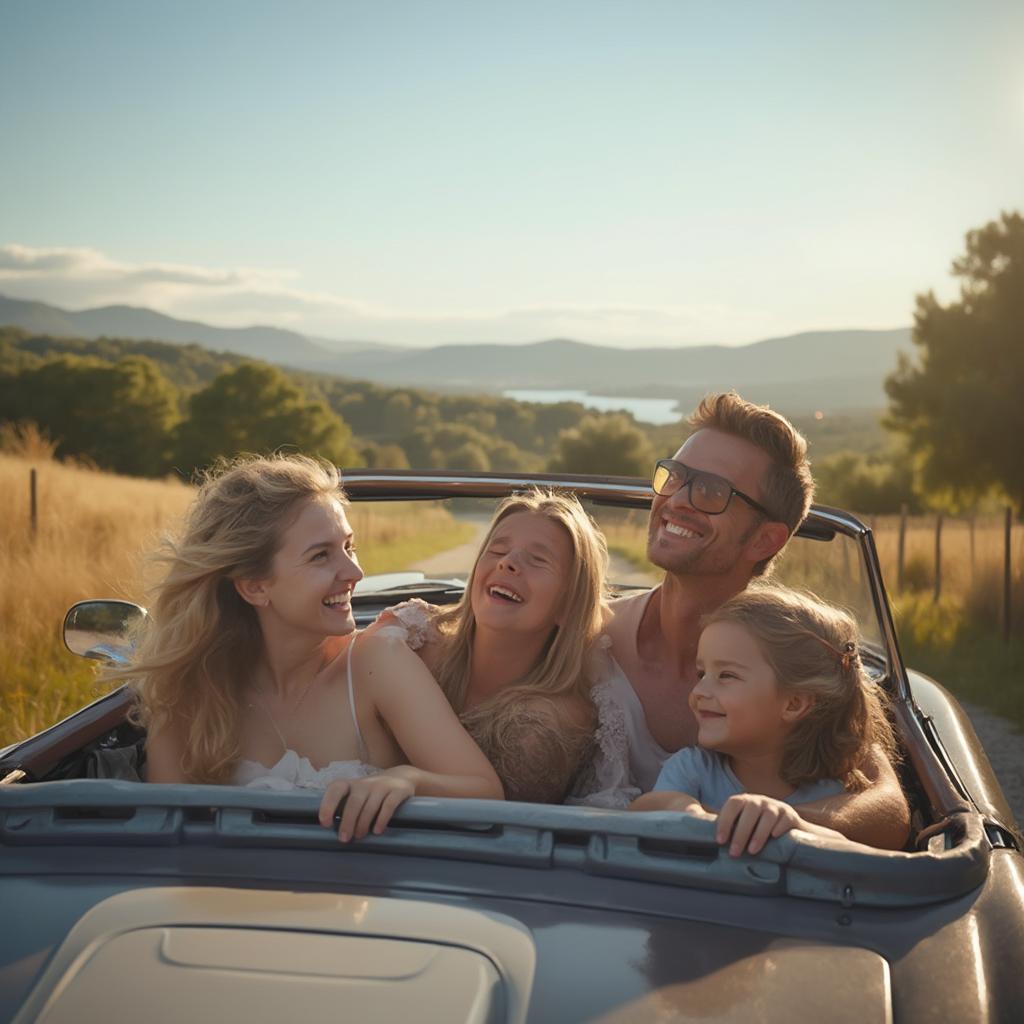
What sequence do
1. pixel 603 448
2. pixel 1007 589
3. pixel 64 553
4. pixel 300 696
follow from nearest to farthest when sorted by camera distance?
pixel 300 696
pixel 64 553
pixel 1007 589
pixel 603 448

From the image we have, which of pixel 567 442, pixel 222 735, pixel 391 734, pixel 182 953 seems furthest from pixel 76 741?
pixel 567 442

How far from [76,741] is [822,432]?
240ft

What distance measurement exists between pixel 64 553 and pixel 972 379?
38.6ft

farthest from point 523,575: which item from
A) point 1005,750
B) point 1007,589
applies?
point 1007,589

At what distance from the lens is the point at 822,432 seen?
71688mm

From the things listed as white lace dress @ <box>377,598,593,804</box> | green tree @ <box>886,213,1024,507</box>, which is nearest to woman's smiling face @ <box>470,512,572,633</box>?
white lace dress @ <box>377,598,593,804</box>

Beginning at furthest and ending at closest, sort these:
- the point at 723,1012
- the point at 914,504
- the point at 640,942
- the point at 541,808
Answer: the point at 914,504
the point at 541,808
the point at 640,942
the point at 723,1012

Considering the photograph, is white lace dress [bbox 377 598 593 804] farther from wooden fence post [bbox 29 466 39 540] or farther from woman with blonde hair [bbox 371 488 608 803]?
wooden fence post [bbox 29 466 39 540]

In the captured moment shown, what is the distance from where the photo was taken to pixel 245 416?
146ft

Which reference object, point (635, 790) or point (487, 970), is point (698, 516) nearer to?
point (635, 790)

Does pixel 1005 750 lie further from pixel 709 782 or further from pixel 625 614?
pixel 709 782

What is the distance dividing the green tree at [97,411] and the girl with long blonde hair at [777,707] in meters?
45.2

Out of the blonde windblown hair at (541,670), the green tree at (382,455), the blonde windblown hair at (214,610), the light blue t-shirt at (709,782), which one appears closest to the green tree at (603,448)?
the green tree at (382,455)

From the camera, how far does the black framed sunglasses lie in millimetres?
2711
